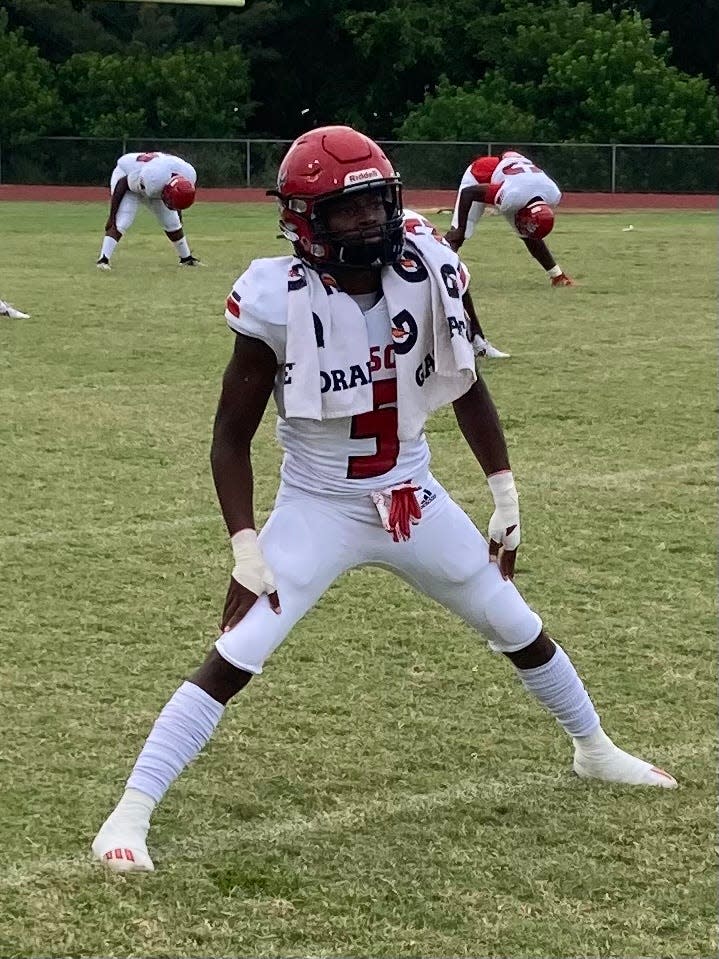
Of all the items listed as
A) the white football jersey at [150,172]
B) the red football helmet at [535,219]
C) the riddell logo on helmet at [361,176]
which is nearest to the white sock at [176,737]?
the riddell logo on helmet at [361,176]

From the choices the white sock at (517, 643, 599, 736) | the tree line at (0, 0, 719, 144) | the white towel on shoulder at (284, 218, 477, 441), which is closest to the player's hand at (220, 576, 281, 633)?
the white towel on shoulder at (284, 218, 477, 441)

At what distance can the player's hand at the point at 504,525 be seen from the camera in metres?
3.56

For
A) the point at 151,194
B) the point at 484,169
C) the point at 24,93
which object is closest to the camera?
the point at 484,169

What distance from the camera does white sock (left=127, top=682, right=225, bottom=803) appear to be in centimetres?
333

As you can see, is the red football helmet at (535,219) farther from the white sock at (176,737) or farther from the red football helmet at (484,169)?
the white sock at (176,737)

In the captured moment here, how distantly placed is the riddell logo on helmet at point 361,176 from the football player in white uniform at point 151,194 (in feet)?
42.1

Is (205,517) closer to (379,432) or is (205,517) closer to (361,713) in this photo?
(361,713)

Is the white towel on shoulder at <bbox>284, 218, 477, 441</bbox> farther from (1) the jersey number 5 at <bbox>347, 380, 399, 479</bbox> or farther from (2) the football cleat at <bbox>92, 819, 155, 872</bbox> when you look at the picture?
(2) the football cleat at <bbox>92, 819, 155, 872</bbox>

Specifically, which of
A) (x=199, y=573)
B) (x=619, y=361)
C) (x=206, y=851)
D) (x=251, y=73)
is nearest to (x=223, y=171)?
(x=251, y=73)

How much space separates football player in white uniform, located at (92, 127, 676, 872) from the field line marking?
262 centimetres

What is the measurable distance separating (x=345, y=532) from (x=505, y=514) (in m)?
0.41

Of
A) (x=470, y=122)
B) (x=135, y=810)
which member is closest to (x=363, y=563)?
(x=135, y=810)

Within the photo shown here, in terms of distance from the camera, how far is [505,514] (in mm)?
3559

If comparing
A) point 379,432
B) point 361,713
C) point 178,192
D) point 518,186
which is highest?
point 379,432
